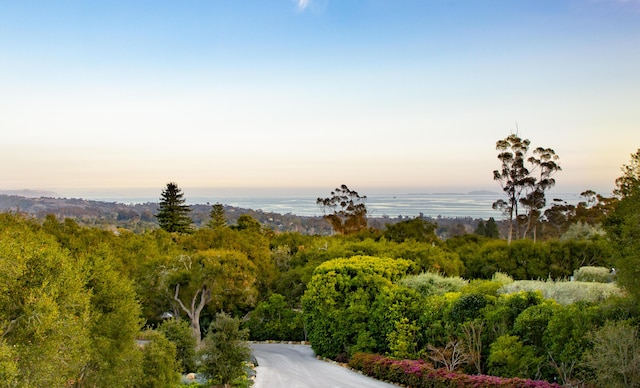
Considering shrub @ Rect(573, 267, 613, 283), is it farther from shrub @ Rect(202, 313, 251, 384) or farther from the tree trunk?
the tree trunk

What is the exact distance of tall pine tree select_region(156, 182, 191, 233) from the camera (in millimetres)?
56219

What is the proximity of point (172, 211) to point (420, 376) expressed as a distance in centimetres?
4668

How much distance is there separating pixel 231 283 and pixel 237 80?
10.8 m

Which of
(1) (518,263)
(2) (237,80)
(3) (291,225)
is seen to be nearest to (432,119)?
(1) (518,263)

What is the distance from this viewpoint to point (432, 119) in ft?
94.1

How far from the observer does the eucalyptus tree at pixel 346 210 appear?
2160 inches

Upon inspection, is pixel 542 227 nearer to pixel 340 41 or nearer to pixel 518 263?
pixel 518 263

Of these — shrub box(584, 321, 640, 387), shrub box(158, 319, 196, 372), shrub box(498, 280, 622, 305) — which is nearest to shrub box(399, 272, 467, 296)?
shrub box(498, 280, 622, 305)

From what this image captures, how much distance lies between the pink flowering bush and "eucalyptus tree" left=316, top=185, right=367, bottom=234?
35.2 meters

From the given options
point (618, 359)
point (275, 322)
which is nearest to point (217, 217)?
point (275, 322)

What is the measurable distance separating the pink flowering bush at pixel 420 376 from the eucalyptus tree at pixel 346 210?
35234 millimetres

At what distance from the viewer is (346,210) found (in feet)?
183

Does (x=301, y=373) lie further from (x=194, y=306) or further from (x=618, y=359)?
(x=618, y=359)

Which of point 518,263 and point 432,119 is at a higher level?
point 432,119
